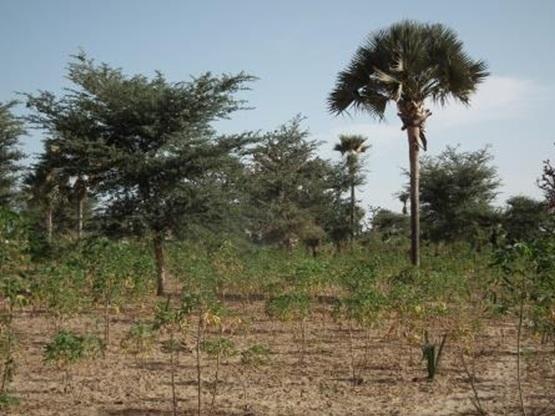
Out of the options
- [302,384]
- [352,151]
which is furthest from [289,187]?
[302,384]

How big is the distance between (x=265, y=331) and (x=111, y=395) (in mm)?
4541

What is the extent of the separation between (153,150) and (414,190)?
21.9 ft

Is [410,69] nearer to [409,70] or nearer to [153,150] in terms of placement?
[409,70]

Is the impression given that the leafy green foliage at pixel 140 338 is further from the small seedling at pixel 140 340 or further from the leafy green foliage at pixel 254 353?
the leafy green foliage at pixel 254 353

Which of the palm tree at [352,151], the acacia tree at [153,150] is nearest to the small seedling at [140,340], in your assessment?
the acacia tree at [153,150]

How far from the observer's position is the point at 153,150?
52.1 feet

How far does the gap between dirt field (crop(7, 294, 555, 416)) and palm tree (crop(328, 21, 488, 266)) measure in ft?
21.1

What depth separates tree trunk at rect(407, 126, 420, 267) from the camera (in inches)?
604

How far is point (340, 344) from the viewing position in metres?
9.98

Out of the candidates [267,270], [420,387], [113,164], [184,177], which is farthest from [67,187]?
[420,387]

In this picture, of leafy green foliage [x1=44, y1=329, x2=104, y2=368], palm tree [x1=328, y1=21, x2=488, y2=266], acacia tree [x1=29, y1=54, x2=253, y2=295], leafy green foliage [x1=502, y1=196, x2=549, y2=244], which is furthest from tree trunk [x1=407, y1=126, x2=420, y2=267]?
leafy green foliage [x1=502, y1=196, x2=549, y2=244]

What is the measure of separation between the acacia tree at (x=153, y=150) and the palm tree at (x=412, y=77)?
315 cm

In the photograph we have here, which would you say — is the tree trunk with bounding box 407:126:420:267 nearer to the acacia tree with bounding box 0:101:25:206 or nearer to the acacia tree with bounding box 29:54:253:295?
the acacia tree with bounding box 29:54:253:295

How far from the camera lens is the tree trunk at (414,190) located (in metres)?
15.3
